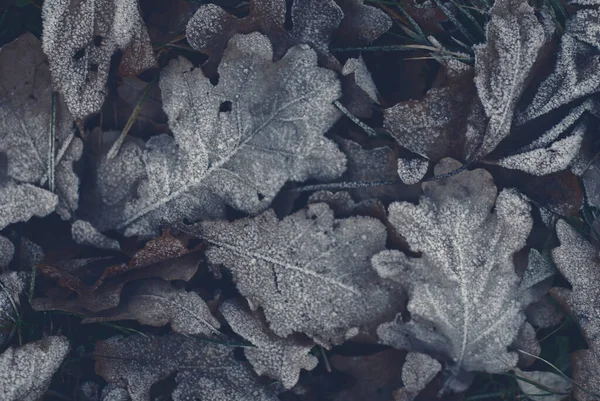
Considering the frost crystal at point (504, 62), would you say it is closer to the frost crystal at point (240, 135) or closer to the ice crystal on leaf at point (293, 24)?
the ice crystal on leaf at point (293, 24)

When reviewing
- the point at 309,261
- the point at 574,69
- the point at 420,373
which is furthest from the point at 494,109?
the point at 420,373

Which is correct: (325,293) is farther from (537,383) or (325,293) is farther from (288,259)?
(537,383)

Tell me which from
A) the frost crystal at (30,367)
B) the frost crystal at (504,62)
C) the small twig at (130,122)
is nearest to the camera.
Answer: the frost crystal at (504,62)

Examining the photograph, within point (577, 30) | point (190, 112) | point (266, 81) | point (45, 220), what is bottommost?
point (45, 220)

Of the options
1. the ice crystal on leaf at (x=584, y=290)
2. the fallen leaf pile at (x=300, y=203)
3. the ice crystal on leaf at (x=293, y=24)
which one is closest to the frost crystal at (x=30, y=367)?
the fallen leaf pile at (x=300, y=203)

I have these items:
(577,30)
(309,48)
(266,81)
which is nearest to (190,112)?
(266,81)

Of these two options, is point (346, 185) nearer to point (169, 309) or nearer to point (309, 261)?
point (309, 261)

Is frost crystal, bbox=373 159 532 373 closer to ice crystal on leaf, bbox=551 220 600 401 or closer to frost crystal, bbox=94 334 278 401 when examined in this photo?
A: ice crystal on leaf, bbox=551 220 600 401
